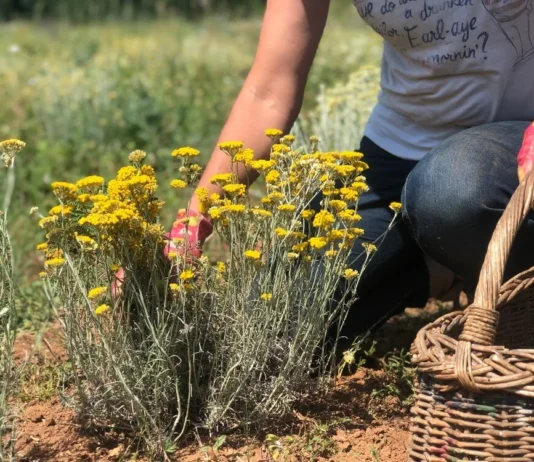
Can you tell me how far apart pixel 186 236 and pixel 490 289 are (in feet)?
1.95

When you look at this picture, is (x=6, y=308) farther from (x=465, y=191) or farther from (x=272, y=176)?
(x=465, y=191)

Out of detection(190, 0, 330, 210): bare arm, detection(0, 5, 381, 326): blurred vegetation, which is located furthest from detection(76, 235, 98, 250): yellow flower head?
detection(0, 5, 381, 326): blurred vegetation

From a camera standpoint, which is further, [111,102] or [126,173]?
[111,102]

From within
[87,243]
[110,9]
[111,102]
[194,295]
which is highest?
[87,243]

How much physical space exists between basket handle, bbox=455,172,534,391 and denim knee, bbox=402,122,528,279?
32 centimetres

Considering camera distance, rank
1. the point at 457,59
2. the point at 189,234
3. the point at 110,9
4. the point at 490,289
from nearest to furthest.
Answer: the point at 490,289 < the point at 189,234 < the point at 457,59 < the point at 110,9

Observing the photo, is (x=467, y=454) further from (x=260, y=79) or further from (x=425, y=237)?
(x=260, y=79)

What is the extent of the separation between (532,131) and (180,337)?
0.89 metres

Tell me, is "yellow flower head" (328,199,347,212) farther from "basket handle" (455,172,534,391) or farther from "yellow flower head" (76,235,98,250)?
"yellow flower head" (76,235,98,250)

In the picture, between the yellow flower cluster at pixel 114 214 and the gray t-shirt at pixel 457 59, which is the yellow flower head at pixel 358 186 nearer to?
the yellow flower cluster at pixel 114 214

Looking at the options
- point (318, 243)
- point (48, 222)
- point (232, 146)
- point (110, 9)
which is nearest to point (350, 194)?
point (318, 243)

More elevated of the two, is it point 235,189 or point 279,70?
point 279,70

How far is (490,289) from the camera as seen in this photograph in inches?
65.6

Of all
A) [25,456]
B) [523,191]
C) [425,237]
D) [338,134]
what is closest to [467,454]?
[523,191]
